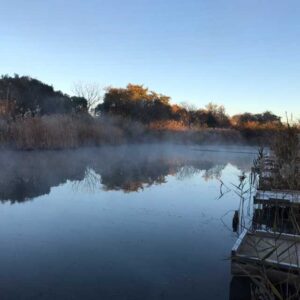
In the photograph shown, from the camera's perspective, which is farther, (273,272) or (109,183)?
(109,183)

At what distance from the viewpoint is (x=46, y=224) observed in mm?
3871

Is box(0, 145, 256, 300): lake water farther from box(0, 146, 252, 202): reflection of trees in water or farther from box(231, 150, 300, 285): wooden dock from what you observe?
box(231, 150, 300, 285): wooden dock

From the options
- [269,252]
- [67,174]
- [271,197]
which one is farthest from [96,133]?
[269,252]

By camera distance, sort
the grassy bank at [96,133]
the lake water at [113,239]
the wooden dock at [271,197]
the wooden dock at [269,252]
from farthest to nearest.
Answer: the grassy bank at [96,133] < the wooden dock at [271,197] < the lake water at [113,239] < the wooden dock at [269,252]

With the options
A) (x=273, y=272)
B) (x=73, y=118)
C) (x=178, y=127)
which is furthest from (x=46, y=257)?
(x=178, y=127)

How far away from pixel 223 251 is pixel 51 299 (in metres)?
1.58

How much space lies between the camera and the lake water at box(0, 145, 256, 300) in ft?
8.35

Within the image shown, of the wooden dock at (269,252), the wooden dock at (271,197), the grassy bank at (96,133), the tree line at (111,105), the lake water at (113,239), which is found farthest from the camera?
the tree line at (111,105)

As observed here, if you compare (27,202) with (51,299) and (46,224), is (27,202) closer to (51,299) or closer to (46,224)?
(46,224)

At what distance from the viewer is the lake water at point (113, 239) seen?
8.35 ft

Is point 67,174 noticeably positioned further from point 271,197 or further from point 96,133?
point 96,133

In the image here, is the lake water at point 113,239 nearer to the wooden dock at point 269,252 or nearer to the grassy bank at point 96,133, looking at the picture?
the wooden dock at point 269,252

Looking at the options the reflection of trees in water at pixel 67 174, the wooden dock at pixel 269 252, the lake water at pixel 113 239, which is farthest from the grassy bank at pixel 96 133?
the wooden dock at pixel 269 252

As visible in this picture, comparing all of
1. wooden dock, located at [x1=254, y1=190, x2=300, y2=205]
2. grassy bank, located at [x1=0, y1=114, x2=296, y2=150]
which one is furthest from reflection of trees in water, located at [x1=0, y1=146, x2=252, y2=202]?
wooden dock, located at [x1=254, y1=190, x2=300, y2=205]
